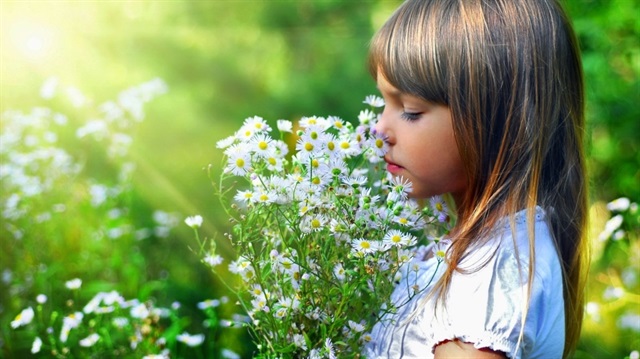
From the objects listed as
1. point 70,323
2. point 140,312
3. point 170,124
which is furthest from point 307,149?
point 170,124

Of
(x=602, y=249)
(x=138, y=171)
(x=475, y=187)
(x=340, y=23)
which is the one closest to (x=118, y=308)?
(x=475, y=187)

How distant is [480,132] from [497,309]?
337mm

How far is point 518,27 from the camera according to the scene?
5.04ft

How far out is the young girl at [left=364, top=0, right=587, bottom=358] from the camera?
1470 millimetres

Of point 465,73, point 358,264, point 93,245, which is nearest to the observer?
point 358,264

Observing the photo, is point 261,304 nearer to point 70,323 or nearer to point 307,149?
point 307,149

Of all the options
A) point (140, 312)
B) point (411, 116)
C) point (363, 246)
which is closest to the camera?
point (363, 246)

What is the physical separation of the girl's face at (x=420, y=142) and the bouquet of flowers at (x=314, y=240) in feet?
0.33

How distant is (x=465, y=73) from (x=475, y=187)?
221 millimetres

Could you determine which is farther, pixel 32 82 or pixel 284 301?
pixel 32 82

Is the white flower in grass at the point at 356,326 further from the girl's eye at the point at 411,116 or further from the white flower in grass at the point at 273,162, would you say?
the girl's eye at the point at 411,116

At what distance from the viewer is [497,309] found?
4.52 feet

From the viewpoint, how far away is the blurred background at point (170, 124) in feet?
8.50

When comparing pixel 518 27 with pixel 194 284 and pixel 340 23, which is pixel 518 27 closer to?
pixel 194 284
